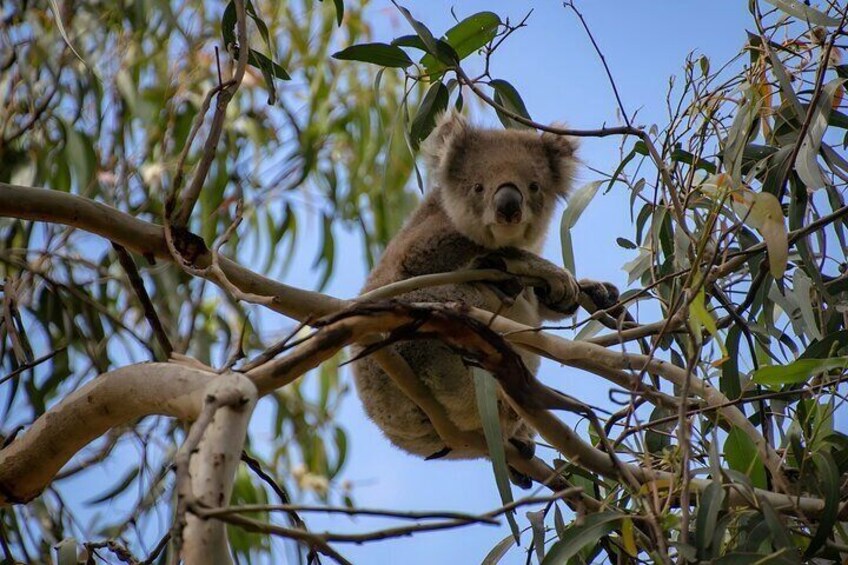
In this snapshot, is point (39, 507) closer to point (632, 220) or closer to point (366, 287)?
point (366, 287)

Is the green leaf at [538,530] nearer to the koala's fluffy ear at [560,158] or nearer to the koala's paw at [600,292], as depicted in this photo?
the koala's paw at [600,292]

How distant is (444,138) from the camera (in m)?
2.96

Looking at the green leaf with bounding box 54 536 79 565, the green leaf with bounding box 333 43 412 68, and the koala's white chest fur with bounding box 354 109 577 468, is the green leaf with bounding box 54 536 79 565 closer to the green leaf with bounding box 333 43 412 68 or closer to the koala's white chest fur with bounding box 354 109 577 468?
the koala's white chest fur with bounding box 354 109 577 468

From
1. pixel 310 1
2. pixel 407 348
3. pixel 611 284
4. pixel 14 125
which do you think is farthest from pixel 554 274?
pixel 14 125

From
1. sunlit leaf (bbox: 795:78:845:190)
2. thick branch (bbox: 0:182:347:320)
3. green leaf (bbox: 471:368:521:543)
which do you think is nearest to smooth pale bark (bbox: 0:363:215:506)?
thick branch (bbox: 0:182:347:320)

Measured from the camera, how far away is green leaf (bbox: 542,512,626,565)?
1.62 metres

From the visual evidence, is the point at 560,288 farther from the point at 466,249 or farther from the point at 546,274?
the point at 466,249

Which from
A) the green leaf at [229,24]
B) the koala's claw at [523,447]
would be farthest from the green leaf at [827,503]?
the green leaf at [229,24]

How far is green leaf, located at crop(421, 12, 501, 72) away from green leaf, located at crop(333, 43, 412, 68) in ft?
0.23

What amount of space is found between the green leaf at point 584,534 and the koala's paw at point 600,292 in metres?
1.07

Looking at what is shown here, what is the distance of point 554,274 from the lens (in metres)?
2.61


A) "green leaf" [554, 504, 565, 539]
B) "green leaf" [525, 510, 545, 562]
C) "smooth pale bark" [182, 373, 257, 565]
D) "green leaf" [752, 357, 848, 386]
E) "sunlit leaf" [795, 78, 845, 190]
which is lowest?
"smooth pale bark" [182, 373, 257, 565]

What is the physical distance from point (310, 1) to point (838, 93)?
2.57 metres

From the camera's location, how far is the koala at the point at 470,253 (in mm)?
2557
